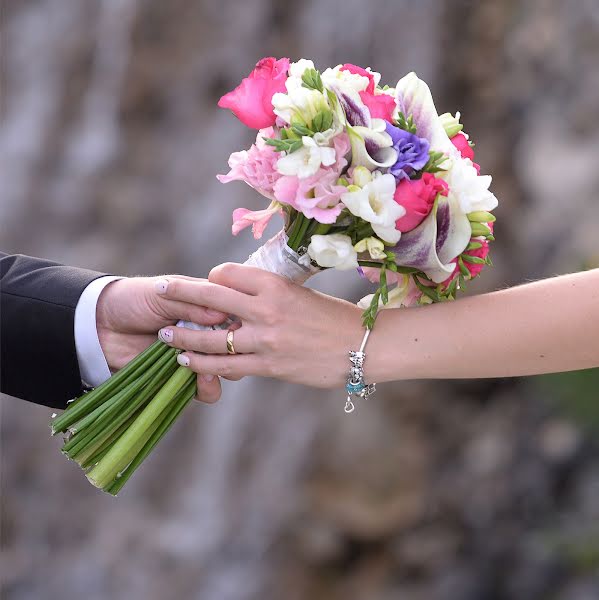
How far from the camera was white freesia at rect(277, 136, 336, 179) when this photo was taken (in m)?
1.55

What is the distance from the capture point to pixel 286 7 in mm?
5801

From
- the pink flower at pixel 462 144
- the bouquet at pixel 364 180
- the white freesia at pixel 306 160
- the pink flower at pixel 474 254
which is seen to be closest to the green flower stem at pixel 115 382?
the bouquet at pixel 364 180

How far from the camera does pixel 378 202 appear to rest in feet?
5.17

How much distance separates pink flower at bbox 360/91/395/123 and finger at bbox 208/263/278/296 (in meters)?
0.38

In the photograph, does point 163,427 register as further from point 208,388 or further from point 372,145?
point 372,145

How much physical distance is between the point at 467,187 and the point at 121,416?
82 cm

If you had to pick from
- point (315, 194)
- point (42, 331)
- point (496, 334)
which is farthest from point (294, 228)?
point (42, 331)

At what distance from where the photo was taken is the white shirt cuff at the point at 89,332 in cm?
189

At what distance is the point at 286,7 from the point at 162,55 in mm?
852

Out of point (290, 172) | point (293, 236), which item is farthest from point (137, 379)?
point (290, 172)

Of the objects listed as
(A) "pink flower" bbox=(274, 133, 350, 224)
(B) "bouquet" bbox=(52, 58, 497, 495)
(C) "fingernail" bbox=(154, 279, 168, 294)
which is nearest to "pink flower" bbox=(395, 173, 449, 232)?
(B) "bouquet" bbox=(52, 58, 497, 495)

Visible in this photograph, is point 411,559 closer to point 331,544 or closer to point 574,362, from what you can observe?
point 331,544

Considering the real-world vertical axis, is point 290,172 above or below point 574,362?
above

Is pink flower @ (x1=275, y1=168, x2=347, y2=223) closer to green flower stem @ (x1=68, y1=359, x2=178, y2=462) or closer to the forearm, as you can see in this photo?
the forearm
